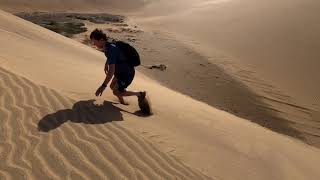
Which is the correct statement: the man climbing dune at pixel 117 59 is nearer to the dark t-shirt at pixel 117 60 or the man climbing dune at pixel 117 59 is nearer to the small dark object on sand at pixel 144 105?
the dark t-shirt at pixel 117 60

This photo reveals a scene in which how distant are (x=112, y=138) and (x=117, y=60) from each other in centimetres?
134

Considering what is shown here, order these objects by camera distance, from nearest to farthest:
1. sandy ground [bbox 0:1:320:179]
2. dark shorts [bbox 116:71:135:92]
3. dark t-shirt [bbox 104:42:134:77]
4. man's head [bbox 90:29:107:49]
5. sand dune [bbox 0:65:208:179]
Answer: sand dune [bbox 0:65:208:179]
sandy ground [bbox 0:1:320:179]
man's head [bbox 90:29:107:49]
dark t-shirt [bbox 104:42:134:77]
dark shorts [bbox 116:71:135:92]

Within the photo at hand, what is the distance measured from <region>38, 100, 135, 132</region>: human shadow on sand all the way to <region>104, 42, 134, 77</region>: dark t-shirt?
501mm

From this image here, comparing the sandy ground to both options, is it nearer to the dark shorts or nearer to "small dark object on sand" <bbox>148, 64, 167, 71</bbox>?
the dark shorts

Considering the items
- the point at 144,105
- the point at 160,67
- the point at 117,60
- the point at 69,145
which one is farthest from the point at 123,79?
the point at 160,67

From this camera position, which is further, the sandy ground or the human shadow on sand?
the human shadow on sand

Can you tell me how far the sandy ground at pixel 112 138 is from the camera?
15.3 ft

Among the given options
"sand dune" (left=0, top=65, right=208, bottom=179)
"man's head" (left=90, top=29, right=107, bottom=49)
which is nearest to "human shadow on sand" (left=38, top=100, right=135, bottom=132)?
"sand dune" (left=0, top=65, right=208, bottom=179)

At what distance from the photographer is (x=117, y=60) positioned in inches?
248

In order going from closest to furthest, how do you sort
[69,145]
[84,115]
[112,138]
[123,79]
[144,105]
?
[69,145], [112,138], [84,115], [123,79], [144,105]

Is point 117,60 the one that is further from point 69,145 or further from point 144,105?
point 69,145

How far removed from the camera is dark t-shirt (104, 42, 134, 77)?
6.18 m

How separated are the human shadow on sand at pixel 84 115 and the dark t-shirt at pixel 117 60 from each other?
501mm

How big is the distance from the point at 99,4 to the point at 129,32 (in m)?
19.4
